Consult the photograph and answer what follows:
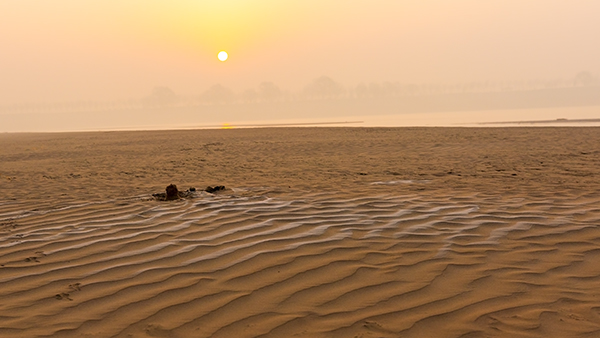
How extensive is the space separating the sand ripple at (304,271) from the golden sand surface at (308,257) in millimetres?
16

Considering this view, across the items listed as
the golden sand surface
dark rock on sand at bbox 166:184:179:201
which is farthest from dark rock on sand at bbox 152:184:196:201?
the golden sand surface

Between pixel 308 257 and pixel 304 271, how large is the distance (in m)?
0.35

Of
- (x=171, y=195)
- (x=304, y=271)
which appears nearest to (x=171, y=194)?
(x=171, y=195)

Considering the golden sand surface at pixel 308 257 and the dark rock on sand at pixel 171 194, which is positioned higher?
the dark rock on sand at pixel 171 194

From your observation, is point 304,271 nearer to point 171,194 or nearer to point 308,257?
point 308,257

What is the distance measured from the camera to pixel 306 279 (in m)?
4.11

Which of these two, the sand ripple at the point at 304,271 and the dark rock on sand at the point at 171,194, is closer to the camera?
the sand ripple at the point at 304,271

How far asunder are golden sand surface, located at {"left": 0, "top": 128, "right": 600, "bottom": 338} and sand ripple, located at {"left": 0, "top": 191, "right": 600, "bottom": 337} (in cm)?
2

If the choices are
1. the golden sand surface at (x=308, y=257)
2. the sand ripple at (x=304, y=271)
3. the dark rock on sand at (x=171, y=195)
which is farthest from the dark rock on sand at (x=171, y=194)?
the sand ripple at (x=304, y=271)

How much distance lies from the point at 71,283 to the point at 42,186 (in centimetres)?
601

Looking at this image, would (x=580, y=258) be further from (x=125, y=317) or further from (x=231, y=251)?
(x=125, y=317)

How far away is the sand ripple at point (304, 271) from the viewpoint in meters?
3.34

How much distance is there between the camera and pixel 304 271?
14.0 feet

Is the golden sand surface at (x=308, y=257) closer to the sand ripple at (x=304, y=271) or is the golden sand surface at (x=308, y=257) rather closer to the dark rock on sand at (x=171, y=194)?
the sand ripple at (x=304, y=271)
